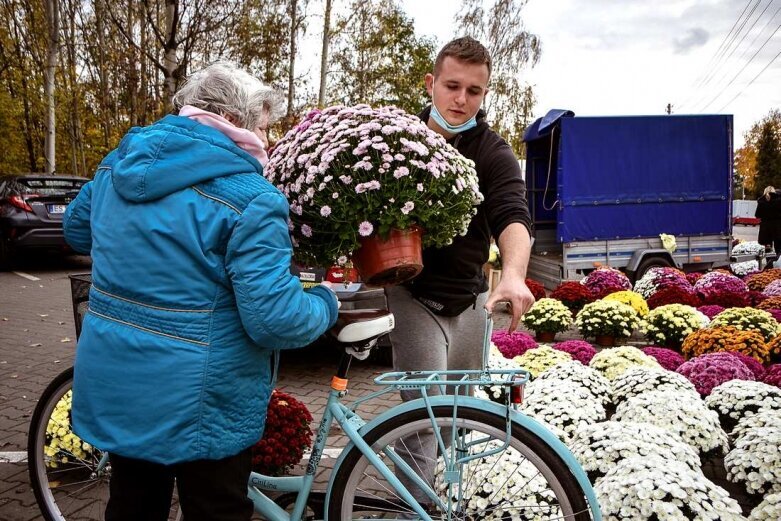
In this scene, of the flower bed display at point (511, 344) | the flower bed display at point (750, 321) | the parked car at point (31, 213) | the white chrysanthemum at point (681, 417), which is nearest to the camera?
the white chrysanthemum at point (681, 417)

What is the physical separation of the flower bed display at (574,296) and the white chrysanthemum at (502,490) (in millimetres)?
6483

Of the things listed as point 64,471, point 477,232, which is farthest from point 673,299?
point 64,471

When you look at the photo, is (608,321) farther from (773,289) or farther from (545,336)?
(773,289)

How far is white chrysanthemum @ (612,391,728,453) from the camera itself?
3.51 m

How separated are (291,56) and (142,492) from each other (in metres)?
21.6

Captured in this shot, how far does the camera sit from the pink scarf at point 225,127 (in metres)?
1.85

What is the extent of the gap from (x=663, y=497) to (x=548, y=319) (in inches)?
205

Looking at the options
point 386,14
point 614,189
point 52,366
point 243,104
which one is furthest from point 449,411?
point 386,14

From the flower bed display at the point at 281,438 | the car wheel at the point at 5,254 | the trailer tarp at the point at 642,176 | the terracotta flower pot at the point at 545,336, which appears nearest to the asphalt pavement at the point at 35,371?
the flower bed display at the point at 281,438

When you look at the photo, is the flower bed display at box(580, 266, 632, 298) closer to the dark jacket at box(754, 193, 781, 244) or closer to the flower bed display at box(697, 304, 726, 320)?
the flower bed display at box(697, 304, 726, 320)

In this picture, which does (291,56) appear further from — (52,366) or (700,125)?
(52,366)

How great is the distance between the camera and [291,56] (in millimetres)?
21875

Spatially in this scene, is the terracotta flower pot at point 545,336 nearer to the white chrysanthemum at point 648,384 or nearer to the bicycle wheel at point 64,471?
the white chrysanthemum at point 648,384

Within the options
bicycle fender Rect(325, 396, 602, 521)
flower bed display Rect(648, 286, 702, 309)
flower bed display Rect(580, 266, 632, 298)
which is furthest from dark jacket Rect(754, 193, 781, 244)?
bicycle fender Rect(325, 396, 602, 521)
